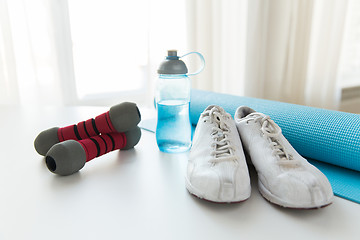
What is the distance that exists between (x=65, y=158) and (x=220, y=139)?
1.04 feet

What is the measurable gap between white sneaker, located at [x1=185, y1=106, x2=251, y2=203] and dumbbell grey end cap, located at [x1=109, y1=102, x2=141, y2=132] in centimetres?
16

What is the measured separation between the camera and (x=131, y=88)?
5.71 ft

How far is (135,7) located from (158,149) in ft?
3.64

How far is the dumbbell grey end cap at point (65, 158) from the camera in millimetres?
576

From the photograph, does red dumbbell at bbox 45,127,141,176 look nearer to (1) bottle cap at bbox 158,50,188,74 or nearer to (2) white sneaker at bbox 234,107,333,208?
(1) bottle cap at bbox 158,50,188,74

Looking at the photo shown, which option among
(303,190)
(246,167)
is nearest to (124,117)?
(246,167)

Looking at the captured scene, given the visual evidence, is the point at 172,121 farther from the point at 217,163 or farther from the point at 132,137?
the point at 217,163

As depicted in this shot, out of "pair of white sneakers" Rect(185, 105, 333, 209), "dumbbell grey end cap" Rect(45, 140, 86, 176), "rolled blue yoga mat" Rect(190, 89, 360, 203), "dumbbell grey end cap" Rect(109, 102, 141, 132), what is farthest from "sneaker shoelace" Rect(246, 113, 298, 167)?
"dumbbell grey end cap" Rect(45, 140, 86, 176)

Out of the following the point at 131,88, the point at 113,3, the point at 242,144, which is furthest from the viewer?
the point at 131,88

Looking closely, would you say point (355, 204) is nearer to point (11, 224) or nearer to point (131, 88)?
point (11, 224)

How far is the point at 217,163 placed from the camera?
0.53 metres

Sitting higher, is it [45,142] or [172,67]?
[172,67]

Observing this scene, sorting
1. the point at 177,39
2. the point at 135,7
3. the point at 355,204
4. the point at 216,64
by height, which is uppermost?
the point at 135,7

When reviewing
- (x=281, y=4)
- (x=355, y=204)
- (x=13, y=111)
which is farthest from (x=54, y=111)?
(x=281, y=4)
